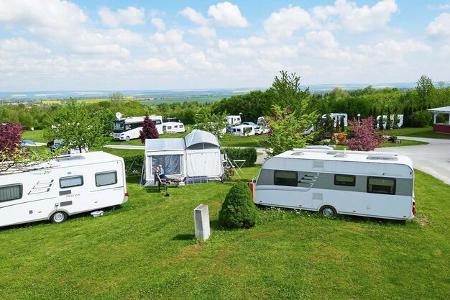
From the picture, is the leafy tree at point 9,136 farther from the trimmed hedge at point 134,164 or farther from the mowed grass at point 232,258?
the mowed grass at point 232,258

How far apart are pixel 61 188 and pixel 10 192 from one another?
1922 mm

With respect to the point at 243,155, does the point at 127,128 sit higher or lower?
higher

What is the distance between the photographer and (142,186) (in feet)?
76.7

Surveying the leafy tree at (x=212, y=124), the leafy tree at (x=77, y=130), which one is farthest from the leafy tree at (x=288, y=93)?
the leafy tree at (x=77, y=130)

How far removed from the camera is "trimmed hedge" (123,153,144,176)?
26.2 metres

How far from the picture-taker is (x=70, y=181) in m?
17.3

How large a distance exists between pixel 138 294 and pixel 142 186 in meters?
13.7

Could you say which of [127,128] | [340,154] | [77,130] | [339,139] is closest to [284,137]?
[340,154]

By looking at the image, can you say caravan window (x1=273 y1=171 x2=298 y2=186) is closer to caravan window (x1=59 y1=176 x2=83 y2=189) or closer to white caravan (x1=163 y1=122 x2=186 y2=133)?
caravan window (x1=59 y1=176 x2=83 y2=189)

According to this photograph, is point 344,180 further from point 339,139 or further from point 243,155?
point 339,139

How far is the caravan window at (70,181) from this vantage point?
56.2 feet

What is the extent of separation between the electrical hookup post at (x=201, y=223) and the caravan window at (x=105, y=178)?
21.0 feet

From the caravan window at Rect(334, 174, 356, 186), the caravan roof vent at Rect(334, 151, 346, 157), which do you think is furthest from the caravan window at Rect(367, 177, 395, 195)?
the caravan roof vent at Rect(334, 151, 346, 157)

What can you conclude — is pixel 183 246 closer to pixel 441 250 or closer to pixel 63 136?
pixel 441 250
